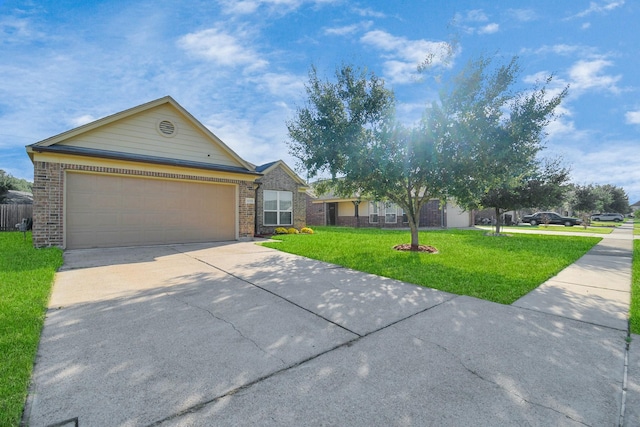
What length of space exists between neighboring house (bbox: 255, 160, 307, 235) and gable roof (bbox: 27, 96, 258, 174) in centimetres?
376

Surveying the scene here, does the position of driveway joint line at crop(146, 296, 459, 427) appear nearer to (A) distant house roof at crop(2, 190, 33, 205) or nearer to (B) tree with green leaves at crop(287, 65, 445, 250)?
(B) tree with green leaves at crop(287, 65, 445, 250)

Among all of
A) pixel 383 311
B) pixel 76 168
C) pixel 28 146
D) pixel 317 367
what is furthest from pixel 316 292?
pixel 28 146

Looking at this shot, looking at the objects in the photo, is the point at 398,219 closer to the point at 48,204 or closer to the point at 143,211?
the point at 143,211

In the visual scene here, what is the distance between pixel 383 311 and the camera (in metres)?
4.01

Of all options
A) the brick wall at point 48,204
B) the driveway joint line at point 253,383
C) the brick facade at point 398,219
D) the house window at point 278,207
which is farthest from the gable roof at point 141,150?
the brick facade at point 398,219

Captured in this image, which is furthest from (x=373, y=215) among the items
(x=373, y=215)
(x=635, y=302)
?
(x=635, y=302)

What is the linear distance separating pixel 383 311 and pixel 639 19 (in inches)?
374

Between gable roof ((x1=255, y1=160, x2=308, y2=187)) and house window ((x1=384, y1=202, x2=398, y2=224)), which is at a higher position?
gable roof ((x1=255, y1=160, x2=308, y2=187))

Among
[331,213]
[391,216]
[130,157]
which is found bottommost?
[391,216]

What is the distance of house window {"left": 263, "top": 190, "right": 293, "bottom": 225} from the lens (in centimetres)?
1645

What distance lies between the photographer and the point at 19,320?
3344 mm

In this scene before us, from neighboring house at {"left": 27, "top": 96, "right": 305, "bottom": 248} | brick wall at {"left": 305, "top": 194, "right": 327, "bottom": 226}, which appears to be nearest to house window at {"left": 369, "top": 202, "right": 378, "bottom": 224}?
brick wall at {"left": 305, "top": 194, "right": 327, "bottom": 226}

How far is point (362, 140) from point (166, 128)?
7.66 m

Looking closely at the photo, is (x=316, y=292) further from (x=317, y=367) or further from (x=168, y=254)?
(x=168, y=254)
